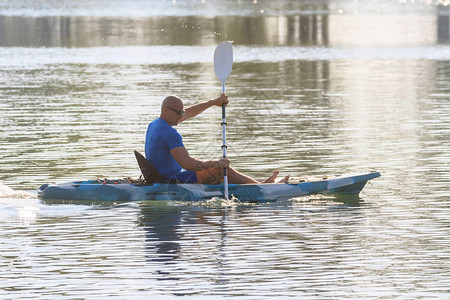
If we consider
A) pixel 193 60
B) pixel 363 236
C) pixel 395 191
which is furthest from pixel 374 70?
pixel 363 236

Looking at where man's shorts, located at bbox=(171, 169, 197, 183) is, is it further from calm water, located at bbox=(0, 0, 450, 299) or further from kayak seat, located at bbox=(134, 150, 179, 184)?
calm water, located at bbox=(0, 0, 450, 299)

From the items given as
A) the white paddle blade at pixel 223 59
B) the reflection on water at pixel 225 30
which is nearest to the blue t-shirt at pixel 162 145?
the white paddle blade at pixel 223 59

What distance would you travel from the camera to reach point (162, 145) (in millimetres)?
14773

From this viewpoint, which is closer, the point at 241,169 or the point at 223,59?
the point at 223,59

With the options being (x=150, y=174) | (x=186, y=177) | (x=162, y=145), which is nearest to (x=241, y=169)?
(x=186, y=177)

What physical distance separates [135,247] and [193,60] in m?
33.6

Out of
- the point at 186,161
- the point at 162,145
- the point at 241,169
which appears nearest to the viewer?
the point at 186,161

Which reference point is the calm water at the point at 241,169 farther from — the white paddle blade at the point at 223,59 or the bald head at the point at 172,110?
the white paddle blade at the point at 223,59

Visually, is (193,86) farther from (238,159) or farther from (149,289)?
(149,289)

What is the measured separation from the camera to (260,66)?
140 ft

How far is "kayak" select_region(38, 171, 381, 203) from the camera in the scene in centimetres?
1498

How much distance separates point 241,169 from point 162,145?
3.66 m

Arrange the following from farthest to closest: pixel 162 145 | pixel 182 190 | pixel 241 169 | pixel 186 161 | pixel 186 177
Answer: pixel 241 169 < pixel 186 177 < pixel 182 190 < pixel 162 145 < pixel 186 161

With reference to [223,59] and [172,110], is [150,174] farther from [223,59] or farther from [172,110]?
[223,59]
